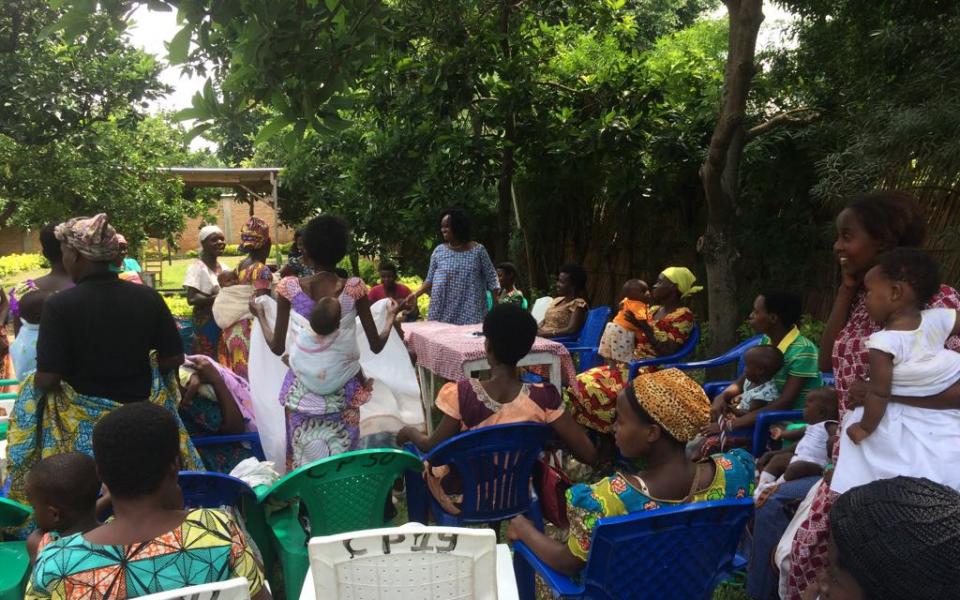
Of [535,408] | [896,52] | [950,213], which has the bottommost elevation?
[535,408]

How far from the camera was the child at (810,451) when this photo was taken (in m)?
3.05

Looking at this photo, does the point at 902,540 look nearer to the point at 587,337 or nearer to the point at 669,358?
the point at 669,358

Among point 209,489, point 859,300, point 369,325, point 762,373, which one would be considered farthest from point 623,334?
point 209,489

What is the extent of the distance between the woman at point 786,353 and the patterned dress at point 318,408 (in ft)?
6.08

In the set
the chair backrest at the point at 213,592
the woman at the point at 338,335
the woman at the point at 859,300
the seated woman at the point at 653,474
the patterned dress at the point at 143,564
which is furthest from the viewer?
the woman at the point at 338,335

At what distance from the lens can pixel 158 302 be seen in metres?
3.15

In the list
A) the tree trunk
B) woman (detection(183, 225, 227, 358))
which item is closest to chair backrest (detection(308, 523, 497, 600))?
woman (detection(183, 225, 227, 358))

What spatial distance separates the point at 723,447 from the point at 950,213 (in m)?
2.74

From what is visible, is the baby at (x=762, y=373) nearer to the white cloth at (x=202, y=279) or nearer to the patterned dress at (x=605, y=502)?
the patterned dress at (x=605, y=502)

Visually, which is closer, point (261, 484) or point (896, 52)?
point (261, 484)

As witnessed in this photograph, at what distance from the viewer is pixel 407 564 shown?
6.14 feet

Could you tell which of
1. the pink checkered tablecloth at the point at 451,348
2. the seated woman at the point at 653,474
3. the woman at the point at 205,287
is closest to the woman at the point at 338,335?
Answer: the pink checkered tablecloth at the point at 451,348

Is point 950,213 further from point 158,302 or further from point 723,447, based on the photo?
point 158,302

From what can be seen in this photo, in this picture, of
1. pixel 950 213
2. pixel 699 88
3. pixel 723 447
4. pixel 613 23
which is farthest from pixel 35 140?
pixel 950 213
